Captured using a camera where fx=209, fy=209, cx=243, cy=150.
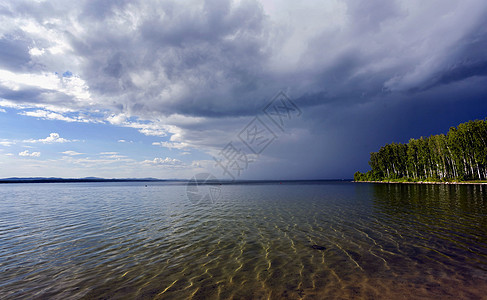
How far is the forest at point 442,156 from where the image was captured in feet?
253

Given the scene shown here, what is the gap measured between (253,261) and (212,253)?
2.72m

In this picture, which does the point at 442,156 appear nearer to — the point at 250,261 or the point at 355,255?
the point at 355,255

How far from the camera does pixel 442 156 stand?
3580 inches

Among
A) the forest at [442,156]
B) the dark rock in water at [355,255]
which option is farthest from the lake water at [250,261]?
the forest at [442,156]

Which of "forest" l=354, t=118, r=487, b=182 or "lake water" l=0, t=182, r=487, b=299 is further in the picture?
"forest" l=354, t=118, r=487, b=182

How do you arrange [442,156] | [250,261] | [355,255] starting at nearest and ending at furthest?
[250,261]
[355,255]
[442,156]

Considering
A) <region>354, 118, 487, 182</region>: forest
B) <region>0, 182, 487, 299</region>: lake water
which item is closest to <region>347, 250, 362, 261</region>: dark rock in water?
<region>0, 182, 487, 299</region>: lake water

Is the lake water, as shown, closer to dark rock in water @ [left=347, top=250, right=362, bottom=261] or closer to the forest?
dark rock in water @ [left=347, top=250, right=362, bottom=261]

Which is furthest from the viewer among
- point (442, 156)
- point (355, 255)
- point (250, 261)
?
point (442, 156)

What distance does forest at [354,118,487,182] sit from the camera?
7706cm

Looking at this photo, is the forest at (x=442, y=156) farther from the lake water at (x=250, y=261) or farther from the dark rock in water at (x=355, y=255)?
the dark rock in water at (x=355, y=255)

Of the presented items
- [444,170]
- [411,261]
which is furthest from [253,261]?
[444,170]

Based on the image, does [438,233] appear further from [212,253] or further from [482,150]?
[482,150]

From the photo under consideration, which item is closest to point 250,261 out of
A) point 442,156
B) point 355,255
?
point 355,255
